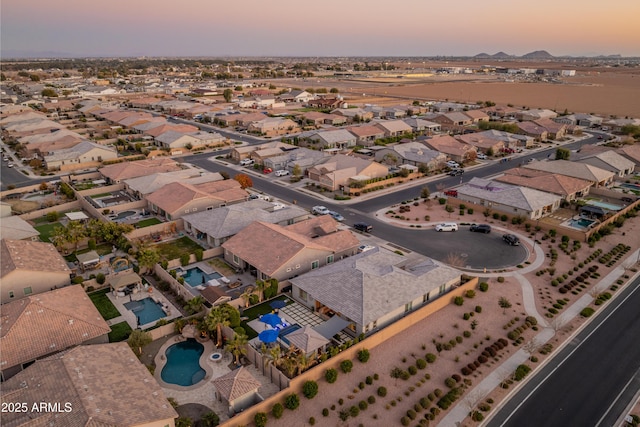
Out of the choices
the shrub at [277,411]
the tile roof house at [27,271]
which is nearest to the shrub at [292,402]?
the shrub at [277,411]

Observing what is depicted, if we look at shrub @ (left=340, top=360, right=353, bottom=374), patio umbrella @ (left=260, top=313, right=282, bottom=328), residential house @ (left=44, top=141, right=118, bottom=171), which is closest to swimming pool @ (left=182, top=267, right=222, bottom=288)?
patio umbrella @ (left=260, top=313, right=282, bottom=328)

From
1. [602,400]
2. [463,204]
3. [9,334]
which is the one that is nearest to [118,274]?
[9,334]

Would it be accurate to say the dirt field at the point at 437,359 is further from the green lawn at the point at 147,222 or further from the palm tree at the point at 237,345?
the green lawn at the point at 147,222

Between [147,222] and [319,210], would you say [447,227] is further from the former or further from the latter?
[147,222]

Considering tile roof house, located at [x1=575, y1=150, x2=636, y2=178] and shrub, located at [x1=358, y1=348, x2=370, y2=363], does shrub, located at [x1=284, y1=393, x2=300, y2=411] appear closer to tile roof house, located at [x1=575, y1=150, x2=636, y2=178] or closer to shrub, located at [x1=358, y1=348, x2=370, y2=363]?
shrub, located at [x1=358, y1=348, x2=370, y2=363]

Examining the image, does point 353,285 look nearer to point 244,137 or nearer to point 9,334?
point 9,334

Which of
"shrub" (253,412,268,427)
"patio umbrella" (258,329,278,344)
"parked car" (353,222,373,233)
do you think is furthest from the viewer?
"parked car" (353,222,373,233)
